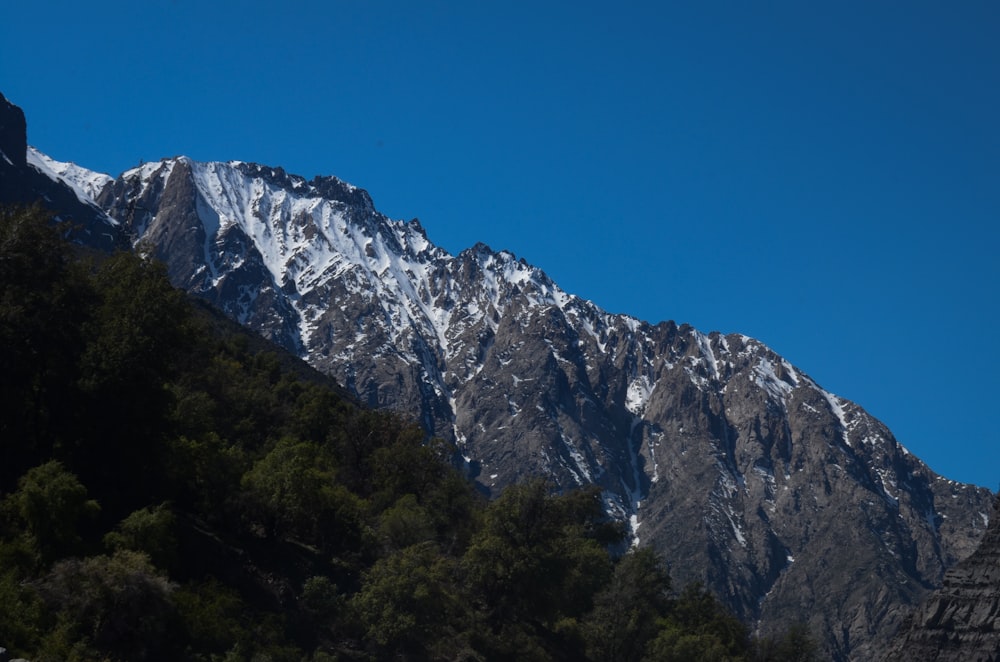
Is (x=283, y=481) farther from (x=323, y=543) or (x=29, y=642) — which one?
(x=29, y=642)

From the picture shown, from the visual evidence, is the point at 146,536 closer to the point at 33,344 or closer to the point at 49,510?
the point at 49,510

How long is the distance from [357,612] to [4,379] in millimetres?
20220

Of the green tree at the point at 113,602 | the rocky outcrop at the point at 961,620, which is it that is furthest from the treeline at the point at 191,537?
the rocky outcrop at the point at 961,620

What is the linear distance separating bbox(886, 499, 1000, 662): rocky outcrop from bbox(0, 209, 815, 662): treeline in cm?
9170

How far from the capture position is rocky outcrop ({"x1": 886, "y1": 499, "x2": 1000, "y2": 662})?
15162cm

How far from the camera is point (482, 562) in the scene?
64.8 m

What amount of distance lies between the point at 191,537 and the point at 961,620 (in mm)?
136291

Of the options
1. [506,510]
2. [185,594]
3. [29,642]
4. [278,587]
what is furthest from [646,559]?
[29,642]

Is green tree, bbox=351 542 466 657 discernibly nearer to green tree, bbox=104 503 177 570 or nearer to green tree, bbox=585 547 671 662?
green tree, bbox=104 503 177 570

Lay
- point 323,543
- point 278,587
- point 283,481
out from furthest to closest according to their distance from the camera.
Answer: point 323,543
point 283,481
point 278,587

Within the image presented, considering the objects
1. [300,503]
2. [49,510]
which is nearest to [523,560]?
[300,503]

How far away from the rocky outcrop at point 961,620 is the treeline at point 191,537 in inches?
3610

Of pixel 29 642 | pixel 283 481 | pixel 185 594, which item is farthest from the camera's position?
pixel 283 481

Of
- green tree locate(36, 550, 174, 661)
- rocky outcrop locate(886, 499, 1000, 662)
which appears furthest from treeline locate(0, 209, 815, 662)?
rocky outcrop locate(886, 499, 1000, 662)
